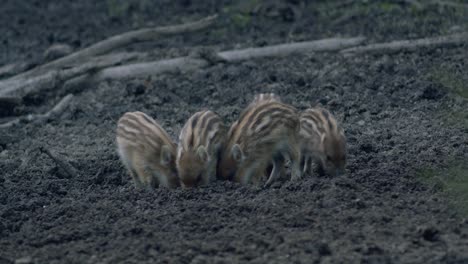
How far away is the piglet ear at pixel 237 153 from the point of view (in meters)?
8.55

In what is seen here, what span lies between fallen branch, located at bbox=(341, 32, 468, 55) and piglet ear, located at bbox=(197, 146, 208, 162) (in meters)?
4.45

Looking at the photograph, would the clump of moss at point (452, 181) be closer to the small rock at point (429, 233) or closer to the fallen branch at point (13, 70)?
the small rock at point (429, 233)

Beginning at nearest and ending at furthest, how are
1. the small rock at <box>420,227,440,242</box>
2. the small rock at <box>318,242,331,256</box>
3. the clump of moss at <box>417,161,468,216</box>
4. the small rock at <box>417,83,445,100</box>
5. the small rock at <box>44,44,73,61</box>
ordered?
the small rock at <box>318,242,331,256</box>
the small rock at <box>420,227,440,242</box>
the clump of moss at <box>417,161,468,216</box>
the small rock at <box>417,83,445,100</box>
the small rock at <box>44,44,73,61</box>

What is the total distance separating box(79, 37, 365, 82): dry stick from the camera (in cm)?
1244

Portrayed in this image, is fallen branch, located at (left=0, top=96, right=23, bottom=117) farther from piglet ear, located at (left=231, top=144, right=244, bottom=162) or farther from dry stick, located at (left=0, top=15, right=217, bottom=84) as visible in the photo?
piglet ear, located at (left=231, top=144, right=244, bottom=162)

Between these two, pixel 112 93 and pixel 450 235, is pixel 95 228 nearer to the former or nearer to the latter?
pixel 450 235

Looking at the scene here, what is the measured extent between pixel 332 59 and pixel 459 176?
481 cm

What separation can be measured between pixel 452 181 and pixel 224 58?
18.0ft

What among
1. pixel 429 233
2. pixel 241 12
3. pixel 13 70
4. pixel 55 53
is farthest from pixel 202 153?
pixel 241 12

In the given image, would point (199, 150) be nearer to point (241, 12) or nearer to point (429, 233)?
point (429, 233)

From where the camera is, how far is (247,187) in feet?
26.8

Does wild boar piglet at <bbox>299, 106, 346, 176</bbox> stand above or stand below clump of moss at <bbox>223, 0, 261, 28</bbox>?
below

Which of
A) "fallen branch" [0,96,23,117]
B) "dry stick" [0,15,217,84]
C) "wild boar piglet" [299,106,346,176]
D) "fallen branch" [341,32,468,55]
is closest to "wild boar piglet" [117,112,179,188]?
"wild boar piglet" [299,106,346,176]

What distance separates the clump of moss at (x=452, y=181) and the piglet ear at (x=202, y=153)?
1572 millimetres
